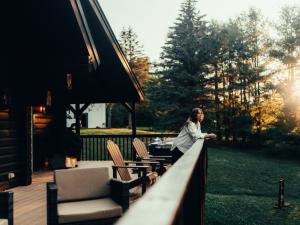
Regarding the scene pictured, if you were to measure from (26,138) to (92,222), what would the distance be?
17.0ft

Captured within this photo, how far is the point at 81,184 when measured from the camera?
5.58m

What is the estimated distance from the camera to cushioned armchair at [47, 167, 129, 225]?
4.81 metres

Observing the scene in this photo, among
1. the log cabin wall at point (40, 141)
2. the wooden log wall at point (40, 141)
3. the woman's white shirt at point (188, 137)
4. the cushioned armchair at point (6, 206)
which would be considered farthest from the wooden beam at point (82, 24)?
the wooden log wall at point (40, 141)

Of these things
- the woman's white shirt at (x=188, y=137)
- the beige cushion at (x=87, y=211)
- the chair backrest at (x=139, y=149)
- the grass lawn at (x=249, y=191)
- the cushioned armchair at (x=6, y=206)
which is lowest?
the grass lawn at (x=249, y=191)

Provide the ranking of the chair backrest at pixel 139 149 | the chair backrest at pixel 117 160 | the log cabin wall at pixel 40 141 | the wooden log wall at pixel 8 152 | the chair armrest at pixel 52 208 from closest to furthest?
1. the chair armrest at pixel 52 208
2. the chair backrest at pixel 117 160
3. the wooden log wall at pixel 8 152
4. the chair backrest at pixel 139 149
5. the log cabin wall at pixel 40 141

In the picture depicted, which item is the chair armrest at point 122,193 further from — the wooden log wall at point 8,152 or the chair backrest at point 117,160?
the wooden log wall at point 8,152

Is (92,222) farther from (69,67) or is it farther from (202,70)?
(202,70)

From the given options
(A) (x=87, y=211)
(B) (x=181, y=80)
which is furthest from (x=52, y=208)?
(B) (x=181, y=80)

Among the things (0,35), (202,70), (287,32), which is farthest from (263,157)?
(0,35)

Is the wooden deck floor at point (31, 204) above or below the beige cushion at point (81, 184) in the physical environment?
below

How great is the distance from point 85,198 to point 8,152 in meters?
4.08

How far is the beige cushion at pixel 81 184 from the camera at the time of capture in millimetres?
5438

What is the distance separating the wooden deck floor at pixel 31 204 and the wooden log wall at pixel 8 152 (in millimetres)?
331

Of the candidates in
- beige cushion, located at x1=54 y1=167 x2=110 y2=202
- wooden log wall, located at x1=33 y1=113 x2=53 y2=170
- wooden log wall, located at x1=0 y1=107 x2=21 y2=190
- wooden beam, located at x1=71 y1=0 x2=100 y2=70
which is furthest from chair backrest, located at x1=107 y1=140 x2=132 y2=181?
wooden log wall, located at x1=33 y1=113 x2=53 y2=170
